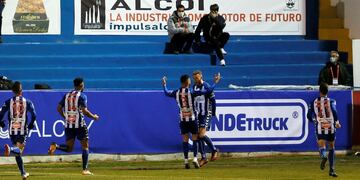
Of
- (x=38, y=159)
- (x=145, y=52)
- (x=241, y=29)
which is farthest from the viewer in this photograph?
(x=241, y=29)

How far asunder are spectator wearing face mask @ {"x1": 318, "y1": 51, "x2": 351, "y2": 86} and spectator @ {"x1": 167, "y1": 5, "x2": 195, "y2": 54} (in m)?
4.11

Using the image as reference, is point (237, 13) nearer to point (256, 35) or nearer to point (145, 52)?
point (256, 35)

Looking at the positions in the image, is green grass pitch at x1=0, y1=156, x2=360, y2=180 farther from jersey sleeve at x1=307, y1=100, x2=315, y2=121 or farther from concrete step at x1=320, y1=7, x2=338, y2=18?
concrete step at x1=320, y1=7, x2=338, y2=18

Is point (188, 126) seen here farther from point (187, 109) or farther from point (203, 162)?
point (203, 162)

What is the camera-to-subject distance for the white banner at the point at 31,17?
31.6m

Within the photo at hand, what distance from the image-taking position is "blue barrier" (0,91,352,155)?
25828 mm

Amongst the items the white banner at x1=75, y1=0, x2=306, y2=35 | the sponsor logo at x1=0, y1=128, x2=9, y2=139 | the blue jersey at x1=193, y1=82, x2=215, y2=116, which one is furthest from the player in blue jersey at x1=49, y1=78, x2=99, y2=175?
the white banner at x1=75, y1=0, x2=306, y2=35

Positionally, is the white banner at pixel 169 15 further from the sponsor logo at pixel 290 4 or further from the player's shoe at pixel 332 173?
Result: the player's shoe at pixel 332 173

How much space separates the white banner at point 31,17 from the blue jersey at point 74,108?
9858 mm

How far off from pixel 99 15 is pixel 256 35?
4946 millimetres

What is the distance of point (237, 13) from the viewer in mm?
33750

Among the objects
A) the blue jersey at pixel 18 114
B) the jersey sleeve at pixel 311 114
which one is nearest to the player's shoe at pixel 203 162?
the jersey sleeve at pixel 311 114

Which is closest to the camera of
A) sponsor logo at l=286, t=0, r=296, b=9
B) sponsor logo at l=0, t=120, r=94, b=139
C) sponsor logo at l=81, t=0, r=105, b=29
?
sponsor logo at l=0, t=120, r=94, b=139

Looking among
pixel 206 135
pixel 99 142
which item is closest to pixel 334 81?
pixel 206 135
